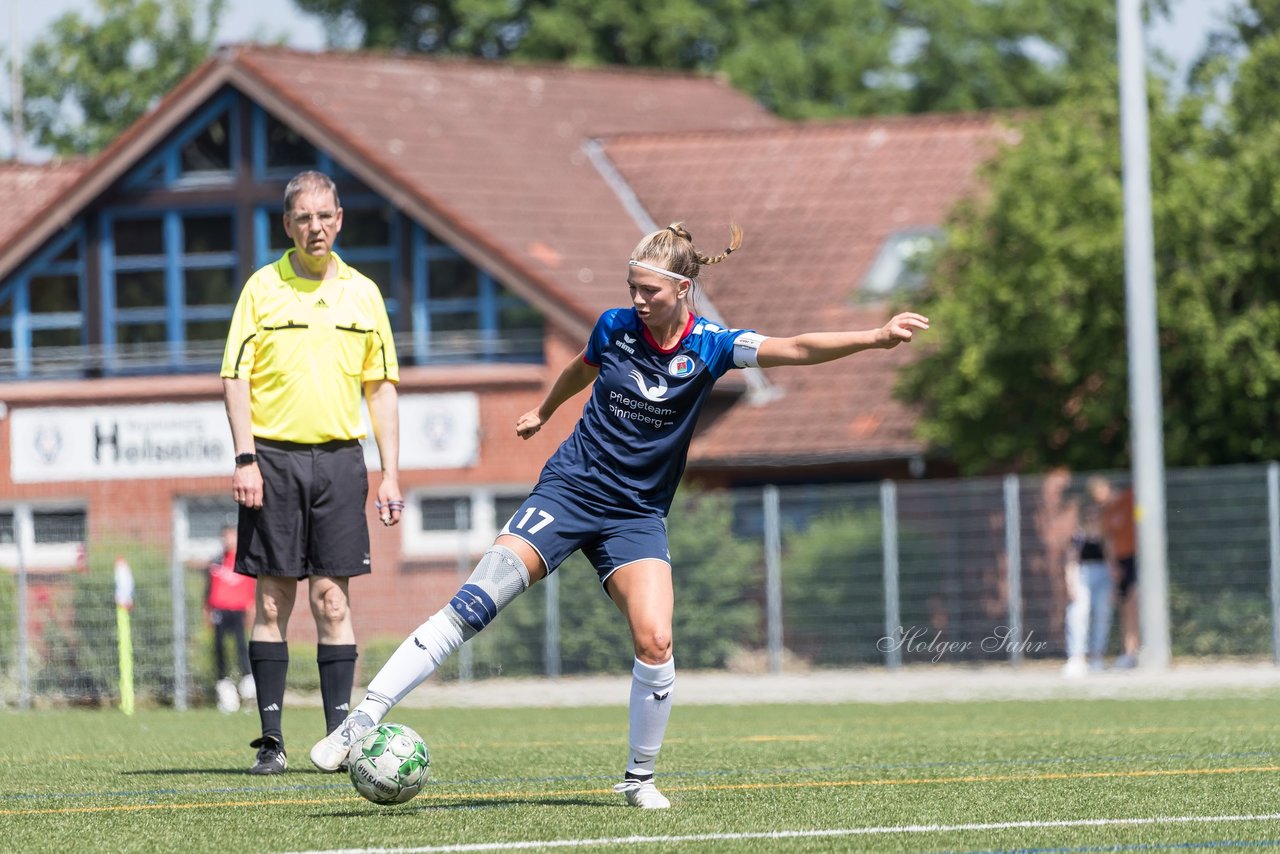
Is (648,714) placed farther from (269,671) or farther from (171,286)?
(171,286)

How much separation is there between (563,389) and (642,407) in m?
0.44

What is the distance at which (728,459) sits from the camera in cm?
2966

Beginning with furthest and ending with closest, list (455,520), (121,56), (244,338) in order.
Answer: (121,56) → (455,520) → (244,338)

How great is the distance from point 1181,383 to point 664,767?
1760 centimetres

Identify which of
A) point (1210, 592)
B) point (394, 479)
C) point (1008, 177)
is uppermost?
point (1008, 177)

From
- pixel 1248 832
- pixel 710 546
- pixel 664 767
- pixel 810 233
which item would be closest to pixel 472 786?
pixel 664 767

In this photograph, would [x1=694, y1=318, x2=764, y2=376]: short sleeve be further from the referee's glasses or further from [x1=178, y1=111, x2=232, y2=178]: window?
[x1=178, y1=111, x2=232, y2=178]: window

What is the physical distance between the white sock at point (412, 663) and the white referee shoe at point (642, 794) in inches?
28.9

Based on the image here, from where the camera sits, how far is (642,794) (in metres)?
7.69

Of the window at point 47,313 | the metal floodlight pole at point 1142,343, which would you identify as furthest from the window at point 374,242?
the metal floodlight pole at point 1142,343

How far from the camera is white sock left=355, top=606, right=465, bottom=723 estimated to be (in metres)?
7.62

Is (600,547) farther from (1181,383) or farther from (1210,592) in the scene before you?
(1181,383)

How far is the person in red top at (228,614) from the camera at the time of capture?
2134 cm

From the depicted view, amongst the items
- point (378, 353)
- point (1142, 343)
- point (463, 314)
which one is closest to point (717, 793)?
point (378, 353)
